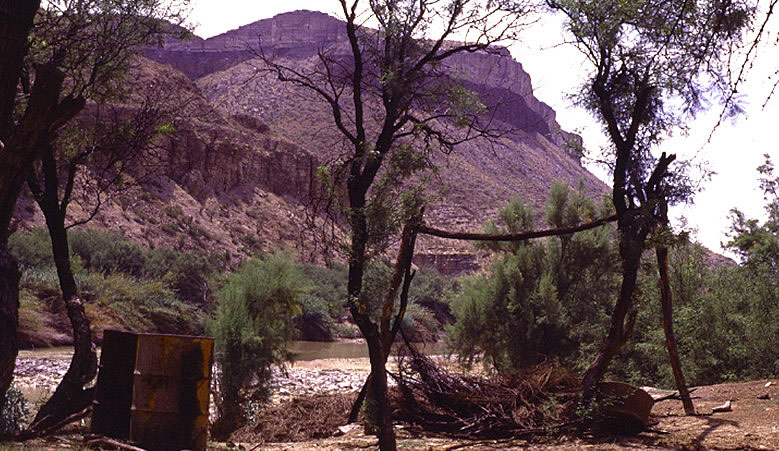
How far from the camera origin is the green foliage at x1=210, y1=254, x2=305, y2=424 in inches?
540

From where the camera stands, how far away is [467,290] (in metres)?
20.2

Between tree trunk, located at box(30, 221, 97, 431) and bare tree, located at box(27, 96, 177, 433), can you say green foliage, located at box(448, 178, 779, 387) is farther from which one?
tree trunk, located at box(30, 221, 97, 431)

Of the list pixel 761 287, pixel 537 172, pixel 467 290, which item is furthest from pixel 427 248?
pixel 761 287

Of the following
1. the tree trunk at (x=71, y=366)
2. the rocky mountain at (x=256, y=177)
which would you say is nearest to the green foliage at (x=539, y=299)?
the tree trunk at (x=71, y=366)

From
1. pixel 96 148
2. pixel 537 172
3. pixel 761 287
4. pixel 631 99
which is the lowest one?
pixel 761 287

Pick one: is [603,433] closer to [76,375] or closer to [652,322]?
[76,375]

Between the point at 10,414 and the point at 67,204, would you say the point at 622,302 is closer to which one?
the point at 10,414

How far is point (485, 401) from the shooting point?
10.1m

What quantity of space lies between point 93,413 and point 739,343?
13.4 m

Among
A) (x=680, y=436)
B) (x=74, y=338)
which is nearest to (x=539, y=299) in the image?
(x=680, y=436)

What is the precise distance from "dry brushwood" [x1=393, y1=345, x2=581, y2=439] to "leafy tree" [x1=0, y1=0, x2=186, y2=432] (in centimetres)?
450

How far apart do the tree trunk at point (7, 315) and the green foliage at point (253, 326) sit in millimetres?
6879

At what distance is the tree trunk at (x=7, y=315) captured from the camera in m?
6.68

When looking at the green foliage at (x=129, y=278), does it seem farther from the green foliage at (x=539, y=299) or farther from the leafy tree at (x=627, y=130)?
the leafy tree at (x=627, y=130)
